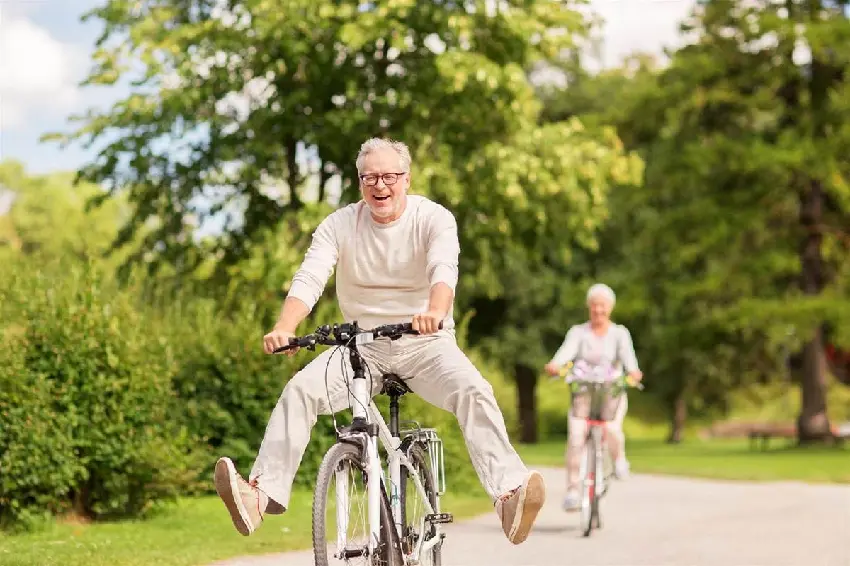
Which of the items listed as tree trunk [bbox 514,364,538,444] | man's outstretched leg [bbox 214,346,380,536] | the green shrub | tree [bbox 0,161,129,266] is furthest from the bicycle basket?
tree [bbox 0,161,129,266]

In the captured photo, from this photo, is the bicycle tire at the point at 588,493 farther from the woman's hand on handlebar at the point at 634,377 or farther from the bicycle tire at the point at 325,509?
the bicycle tire at the point at 325,509

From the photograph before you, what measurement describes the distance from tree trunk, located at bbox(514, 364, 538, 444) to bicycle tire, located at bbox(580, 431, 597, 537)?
32964 millimetres

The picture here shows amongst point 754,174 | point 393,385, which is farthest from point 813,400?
point 393,385

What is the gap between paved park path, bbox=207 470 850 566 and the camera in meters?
10.0

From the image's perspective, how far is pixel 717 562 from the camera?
9.90 metres

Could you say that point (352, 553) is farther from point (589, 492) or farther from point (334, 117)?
point (334, 117)

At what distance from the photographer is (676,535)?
466 inches

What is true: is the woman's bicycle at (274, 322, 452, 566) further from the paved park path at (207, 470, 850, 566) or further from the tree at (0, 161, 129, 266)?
the tree at (0, 161, 129, 266)

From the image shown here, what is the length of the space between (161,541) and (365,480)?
4.58m

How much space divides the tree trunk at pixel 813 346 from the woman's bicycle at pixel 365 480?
→ 28218 millimetres

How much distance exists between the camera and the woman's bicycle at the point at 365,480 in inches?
246

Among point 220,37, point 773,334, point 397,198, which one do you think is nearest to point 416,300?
point 397,198

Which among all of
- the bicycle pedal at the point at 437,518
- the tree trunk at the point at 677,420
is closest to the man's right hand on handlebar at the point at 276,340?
the bicycle pedal at the point at 437,518

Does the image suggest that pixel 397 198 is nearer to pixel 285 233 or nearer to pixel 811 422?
pixel 285 233
